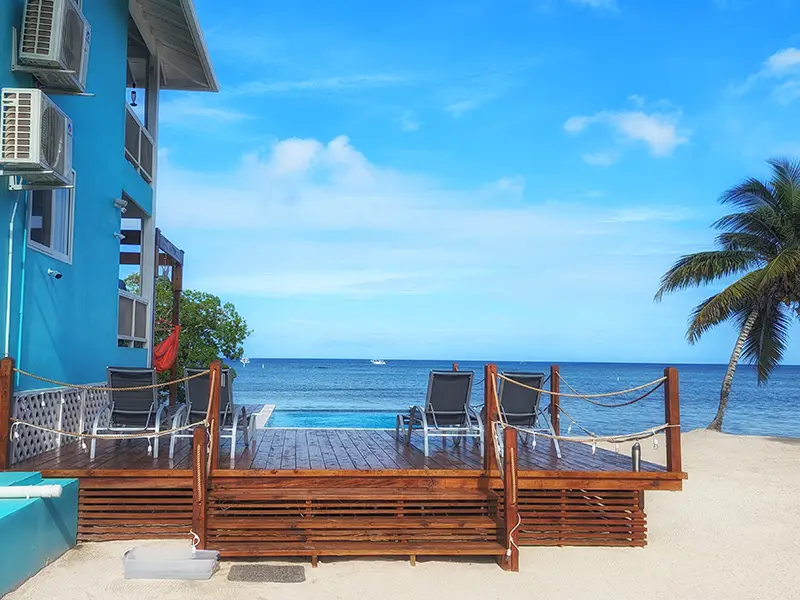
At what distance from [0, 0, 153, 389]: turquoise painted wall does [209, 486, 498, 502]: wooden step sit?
2108 mm

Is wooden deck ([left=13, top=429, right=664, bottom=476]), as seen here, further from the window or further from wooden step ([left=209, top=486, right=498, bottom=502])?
the window

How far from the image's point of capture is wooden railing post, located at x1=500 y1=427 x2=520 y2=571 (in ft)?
17.1

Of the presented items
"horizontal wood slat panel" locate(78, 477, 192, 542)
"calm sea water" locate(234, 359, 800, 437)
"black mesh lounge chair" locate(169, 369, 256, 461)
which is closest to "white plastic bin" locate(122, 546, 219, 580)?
"horizontal wood slat panel" locate(78, 477, 192, 542)

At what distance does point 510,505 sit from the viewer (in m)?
5.25

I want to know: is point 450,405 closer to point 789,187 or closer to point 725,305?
point 725,305

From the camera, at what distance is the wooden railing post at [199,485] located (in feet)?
17.1

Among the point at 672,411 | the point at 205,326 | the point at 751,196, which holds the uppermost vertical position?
the point at 751,196

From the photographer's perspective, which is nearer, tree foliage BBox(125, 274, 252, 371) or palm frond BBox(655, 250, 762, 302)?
palm frond BBox(655, 250, 762, 302)

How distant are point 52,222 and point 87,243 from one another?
3.36 feet

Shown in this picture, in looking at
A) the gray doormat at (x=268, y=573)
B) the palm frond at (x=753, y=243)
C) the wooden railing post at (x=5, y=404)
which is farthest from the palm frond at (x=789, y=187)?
the wooden railing post at (x=5, y=404)

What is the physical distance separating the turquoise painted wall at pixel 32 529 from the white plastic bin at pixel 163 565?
0.57 meters

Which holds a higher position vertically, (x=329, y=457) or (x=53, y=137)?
(x=53, y=137)

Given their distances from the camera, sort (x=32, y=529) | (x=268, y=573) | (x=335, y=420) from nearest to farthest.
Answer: (x=32, y=529) < (x=268, y=573) < (x=335, y=420)

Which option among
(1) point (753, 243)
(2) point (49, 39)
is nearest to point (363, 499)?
(2) point (49, 39)
